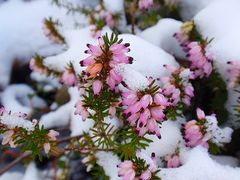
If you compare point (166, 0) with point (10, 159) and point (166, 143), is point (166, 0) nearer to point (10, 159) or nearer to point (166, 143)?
point (166, 143)

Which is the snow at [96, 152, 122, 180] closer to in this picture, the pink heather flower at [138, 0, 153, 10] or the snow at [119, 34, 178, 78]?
the snow at [119, 34, 178, 78]

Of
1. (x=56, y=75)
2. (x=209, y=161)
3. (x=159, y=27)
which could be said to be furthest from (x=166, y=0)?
(x=209, y=161)

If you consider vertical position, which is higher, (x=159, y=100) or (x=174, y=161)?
(x=159, y=100)

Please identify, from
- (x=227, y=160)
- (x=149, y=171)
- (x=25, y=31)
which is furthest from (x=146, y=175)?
(x=25, y=31)

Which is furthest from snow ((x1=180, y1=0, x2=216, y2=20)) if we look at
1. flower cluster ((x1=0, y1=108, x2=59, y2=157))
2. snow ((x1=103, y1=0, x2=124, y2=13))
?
flower cluster ((x1=0, y1=108, x2=59, y2=157))

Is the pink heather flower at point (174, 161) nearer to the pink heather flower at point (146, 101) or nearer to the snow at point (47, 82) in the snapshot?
the pink heather flower at point (146, 101)

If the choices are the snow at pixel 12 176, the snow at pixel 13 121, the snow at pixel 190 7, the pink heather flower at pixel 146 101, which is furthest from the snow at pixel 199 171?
the snow at pixel 12 176

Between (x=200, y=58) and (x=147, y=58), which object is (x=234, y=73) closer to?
(x=200, y=58)
